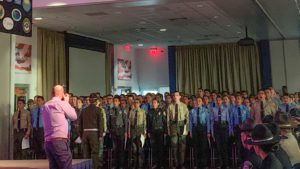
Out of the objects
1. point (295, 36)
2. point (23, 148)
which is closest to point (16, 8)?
point (23, 148)

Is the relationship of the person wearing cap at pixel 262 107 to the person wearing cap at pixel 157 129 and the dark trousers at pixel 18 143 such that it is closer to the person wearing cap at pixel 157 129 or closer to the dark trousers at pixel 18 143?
the person wearing cap at pixel 157 129

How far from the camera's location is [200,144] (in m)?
8.67

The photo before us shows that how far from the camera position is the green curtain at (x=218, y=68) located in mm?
15891

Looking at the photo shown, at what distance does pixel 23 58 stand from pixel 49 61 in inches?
42.4

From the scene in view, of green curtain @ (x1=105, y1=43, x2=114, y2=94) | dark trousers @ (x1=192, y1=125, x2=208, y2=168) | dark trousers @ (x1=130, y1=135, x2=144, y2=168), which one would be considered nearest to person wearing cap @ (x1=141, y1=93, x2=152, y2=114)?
dark trousers @ (x1=130, y1=135, x2=144, y2=168)

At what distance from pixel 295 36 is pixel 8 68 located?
1090 cm

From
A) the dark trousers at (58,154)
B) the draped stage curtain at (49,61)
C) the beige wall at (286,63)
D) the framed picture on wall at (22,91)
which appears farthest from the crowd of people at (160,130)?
the beige wall at (286,63)

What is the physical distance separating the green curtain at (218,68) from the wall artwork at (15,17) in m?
10.4

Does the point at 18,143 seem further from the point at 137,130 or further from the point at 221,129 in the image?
the point at 221,129

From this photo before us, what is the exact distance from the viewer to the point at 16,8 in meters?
6.68

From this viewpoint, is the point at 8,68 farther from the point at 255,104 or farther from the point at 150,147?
the point at 255,104

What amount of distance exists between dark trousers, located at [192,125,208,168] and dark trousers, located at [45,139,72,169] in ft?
12.9

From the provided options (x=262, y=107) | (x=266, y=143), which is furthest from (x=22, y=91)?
(x=266, y=143)

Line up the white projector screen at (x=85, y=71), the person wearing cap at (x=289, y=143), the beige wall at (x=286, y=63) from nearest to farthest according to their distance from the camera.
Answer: the person wearing cap at (x=289, y=143)
the white projector screen at (x=85, y=71)
the beige wall at (x=286, y=63)
